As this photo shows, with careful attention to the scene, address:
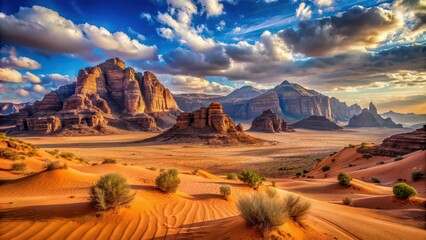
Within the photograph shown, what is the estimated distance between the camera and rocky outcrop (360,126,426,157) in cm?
2652

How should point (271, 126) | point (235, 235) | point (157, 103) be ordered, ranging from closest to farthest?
point (235, 235) → point (271, 126) → point (157, 103)

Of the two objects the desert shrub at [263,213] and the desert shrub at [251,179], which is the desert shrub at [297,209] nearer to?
the desert shrub at [263,213]

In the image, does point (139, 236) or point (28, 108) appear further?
point (28, 108)

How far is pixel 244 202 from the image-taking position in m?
5.25

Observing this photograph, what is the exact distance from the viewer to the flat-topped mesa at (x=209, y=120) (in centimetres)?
7469

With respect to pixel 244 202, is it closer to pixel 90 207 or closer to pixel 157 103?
pixel 90 207

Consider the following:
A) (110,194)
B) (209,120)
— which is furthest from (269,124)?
(110,194)

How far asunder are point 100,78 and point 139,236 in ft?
523

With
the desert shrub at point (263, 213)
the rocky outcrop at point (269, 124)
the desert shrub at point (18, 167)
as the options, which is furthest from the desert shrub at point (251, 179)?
the rocky outcrop at point (269, 124)

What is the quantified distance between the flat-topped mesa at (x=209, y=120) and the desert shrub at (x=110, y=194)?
6719 cm

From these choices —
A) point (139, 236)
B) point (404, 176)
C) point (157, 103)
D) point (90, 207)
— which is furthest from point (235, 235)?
point (157, 103)

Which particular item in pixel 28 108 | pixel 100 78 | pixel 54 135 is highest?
pixel 100 78

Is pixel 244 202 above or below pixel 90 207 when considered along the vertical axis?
above

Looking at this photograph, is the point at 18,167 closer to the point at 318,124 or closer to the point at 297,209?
the point at 297,209
